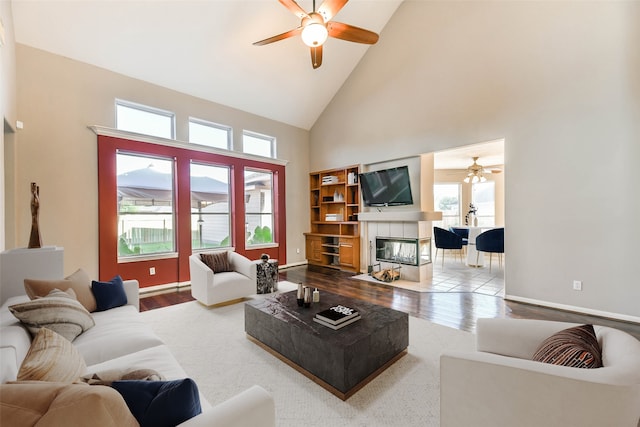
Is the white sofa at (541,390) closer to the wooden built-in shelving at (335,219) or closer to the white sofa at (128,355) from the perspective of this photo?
the white sofa at (128,355)

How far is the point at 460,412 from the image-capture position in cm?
123

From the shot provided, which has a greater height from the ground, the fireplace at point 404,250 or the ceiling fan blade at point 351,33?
the ceiling fan blade at point 351,33

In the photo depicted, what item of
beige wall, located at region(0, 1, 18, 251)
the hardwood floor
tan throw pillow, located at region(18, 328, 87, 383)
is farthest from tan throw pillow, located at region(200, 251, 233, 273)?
tan throw pillow, located at region(18, 328, 87, 383)

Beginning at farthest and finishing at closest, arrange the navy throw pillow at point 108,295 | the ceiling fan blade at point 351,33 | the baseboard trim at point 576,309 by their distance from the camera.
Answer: the ceiling fan blade at point 351,33, the baseboard trim at point 576,309, the navy throw pillow at point 108,295

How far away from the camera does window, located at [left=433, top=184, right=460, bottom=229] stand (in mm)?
8680

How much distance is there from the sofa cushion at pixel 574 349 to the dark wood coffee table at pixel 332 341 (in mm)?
1029

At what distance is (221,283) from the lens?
3.56 metres

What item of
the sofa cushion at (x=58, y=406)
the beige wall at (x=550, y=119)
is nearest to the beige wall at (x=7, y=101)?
the sofa cushion at (x=58, y=406)

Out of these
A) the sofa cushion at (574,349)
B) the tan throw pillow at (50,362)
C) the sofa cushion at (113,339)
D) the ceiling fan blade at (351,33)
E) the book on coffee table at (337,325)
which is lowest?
the book on coffee table at (337,325)

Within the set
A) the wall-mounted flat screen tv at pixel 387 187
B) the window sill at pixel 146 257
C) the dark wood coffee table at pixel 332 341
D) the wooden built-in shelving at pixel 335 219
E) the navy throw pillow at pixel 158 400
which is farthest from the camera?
the wooden built-in shelving at pixel 335 219

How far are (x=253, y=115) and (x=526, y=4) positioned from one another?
16.1 feet

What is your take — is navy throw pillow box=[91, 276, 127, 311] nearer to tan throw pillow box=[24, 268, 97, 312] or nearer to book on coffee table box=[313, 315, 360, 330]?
tan throw pillow box=[24, 268, 97, 312]

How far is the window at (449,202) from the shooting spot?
8680mm

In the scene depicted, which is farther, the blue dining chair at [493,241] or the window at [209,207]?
the blue dining chair at [493,241]
